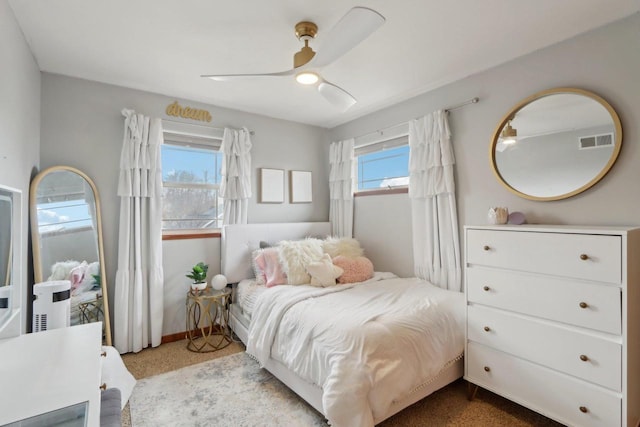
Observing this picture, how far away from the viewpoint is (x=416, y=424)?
5.91ft

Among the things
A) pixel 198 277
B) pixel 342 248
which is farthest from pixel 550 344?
pixel 198 277

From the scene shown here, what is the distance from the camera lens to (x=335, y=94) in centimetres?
218

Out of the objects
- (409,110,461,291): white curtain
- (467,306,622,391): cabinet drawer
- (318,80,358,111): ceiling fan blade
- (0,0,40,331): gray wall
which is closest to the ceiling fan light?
(318,80,358,111): ceiling fan blade

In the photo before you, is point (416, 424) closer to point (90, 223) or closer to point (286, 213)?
point (286, 213)

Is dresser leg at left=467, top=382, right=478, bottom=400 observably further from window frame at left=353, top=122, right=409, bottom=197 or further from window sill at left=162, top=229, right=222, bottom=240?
window sill at left=162, top=229, right=222, bottom=240

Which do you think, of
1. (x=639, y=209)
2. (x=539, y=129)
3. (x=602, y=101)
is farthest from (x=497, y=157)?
(x=639, y=209)

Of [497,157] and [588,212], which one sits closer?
[588,212]

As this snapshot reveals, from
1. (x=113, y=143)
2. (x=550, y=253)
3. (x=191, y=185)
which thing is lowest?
(x=550, y=253)

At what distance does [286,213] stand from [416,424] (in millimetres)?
2556

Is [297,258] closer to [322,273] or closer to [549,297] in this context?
[322,273]

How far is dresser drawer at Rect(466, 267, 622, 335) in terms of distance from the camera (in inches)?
59.7

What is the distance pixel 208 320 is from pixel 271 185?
1657mm

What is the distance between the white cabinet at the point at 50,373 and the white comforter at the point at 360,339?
108 centimetres

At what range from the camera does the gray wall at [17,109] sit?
1579 mm
